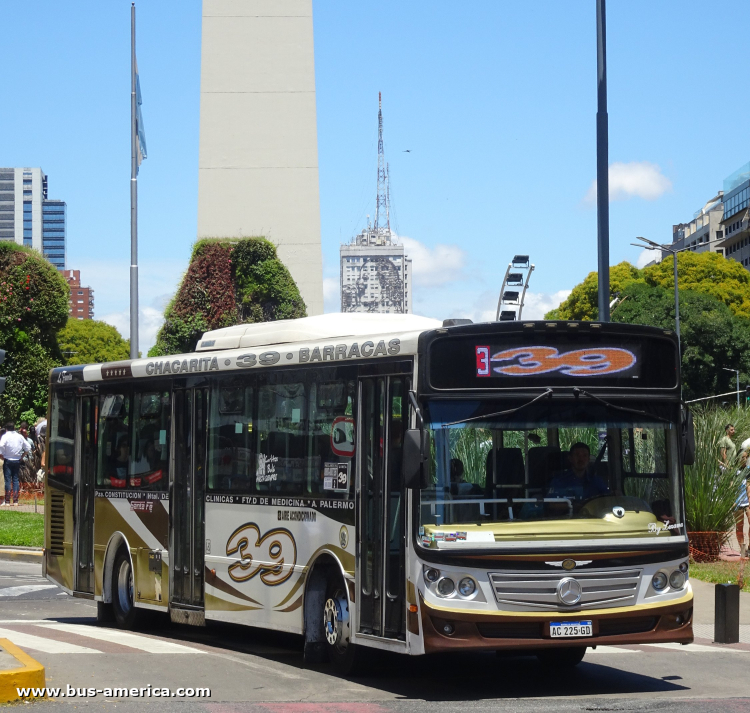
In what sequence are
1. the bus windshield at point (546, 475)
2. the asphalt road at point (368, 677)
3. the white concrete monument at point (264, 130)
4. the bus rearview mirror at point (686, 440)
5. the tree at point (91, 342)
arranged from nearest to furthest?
the asphalt road at point (368, 677)
the bus windshield at point (546, 475)
the bus rearview mirror at point (686, 440)
the white concrete monument at point (264, 130)
the tree at point (91, 342)

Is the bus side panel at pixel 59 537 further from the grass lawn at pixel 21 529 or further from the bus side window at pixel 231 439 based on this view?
the grass lawn at pixel 21 529

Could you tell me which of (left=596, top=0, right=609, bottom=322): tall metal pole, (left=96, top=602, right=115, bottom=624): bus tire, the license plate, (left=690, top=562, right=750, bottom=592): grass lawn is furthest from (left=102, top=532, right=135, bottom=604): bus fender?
(left=690, top=562, right=750, bottom=592): grass lawn

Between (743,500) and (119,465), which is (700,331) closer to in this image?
(743,500)

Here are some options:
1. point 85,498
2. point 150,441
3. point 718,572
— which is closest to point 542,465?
point 150,441

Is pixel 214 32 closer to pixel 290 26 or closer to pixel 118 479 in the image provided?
pixel 290 26

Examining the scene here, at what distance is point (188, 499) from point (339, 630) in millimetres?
2761

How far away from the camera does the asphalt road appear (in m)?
8.33

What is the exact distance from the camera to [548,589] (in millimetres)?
8695

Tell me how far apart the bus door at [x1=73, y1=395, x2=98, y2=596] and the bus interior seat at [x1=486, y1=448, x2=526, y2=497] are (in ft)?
20.4

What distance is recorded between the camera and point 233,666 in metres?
9.95

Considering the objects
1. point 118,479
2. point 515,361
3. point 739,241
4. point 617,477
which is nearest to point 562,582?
point 617,477

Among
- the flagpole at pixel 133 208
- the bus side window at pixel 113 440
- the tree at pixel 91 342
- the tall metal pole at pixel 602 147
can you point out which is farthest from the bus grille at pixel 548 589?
the tree at pixel 91 342

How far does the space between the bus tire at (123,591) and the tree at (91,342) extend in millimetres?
111554

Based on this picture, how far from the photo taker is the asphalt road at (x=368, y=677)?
27.3 ft
